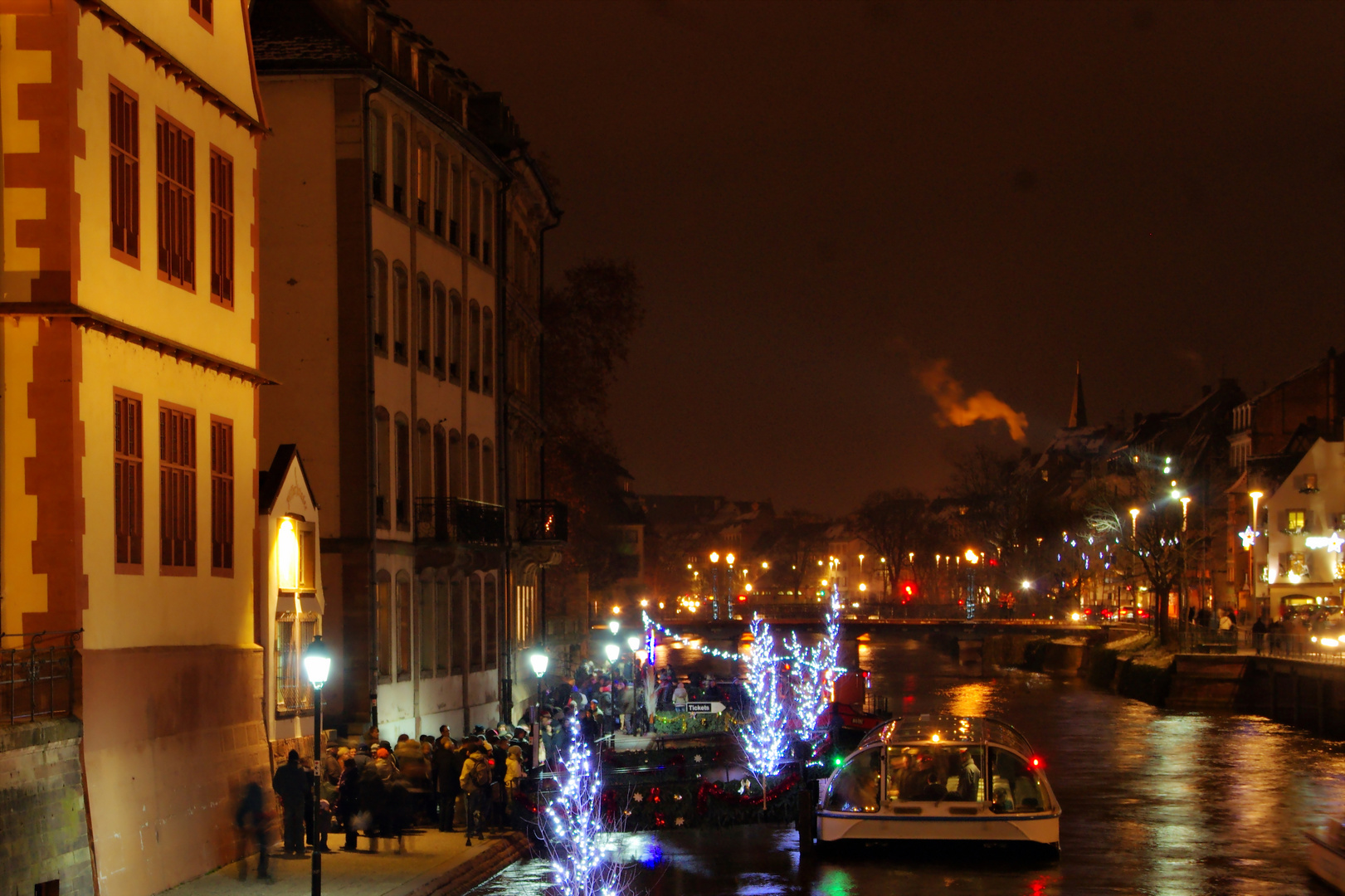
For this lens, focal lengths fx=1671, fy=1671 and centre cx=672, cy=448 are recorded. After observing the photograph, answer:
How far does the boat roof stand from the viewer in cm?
2298

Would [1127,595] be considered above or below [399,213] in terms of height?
below

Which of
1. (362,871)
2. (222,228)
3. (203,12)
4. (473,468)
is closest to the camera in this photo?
(362,871)

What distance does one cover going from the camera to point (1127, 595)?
434 ft

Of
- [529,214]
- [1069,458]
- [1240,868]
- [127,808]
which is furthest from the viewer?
[1069,458]

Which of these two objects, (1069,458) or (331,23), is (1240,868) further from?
(1069,458)

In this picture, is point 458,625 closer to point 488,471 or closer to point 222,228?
point 488,471

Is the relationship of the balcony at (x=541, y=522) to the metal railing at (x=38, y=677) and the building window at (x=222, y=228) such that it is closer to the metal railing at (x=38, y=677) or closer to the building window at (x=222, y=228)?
the building window at (x=222, y=228)

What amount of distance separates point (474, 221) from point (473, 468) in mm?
6238

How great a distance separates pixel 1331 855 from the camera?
→ 71.4 feet

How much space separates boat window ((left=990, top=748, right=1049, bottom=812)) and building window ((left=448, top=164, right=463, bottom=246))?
71.8 feet

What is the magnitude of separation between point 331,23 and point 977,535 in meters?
113

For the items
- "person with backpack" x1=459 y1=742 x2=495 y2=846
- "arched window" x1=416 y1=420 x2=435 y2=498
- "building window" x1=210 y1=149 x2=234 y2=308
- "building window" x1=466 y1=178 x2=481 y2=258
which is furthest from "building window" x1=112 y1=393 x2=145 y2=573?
"building window" x1=466 y1=178 x2=481 y2=258

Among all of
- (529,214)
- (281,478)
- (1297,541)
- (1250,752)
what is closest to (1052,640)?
(1297,541)

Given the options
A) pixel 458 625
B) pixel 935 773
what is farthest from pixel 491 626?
pixel 935 773
